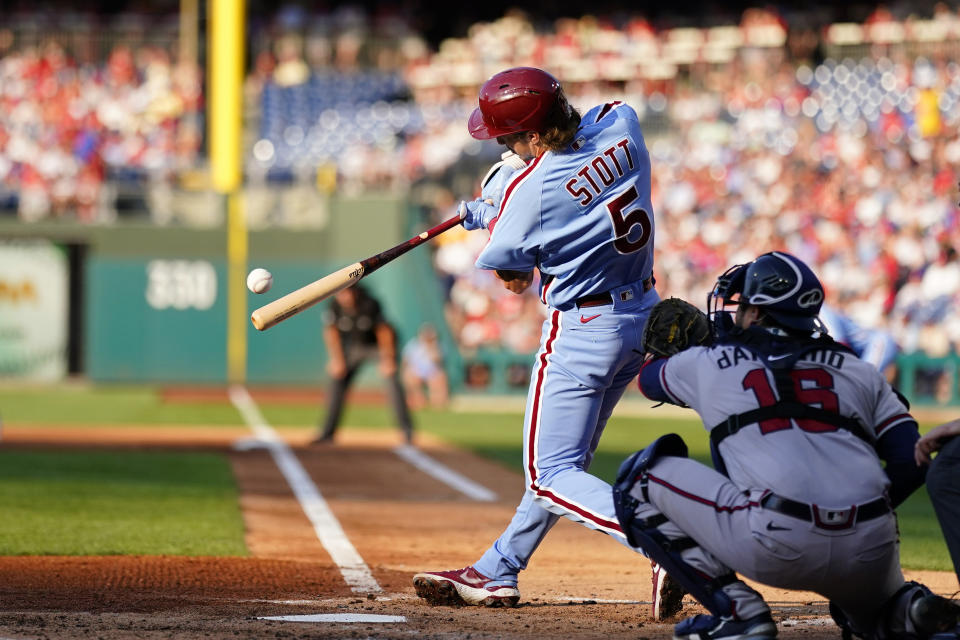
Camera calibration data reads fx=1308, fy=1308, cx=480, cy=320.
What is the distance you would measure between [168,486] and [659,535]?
6.16 m

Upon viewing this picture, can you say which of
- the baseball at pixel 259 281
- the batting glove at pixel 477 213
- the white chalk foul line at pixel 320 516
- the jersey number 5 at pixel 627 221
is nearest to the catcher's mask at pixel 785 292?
the jersey number 5 at pixel 627 221

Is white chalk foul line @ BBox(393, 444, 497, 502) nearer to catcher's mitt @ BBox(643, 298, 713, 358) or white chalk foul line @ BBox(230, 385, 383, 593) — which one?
white chalk foul line @ BBox(230, 385, 383, 593)

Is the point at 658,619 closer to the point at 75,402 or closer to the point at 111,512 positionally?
the point at 111,512

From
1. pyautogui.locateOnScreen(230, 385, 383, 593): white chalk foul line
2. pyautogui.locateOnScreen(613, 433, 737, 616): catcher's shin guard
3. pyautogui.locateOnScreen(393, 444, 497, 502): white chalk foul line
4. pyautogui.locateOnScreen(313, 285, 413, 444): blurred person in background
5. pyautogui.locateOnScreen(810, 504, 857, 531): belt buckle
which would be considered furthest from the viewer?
pyautogui.locateOnScreen(313, 285, 413, 444): blurred person in background

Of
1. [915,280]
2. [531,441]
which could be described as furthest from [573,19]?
[531,441]

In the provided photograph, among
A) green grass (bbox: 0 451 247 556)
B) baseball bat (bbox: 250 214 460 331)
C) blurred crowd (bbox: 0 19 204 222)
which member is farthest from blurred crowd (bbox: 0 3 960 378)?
baseball bat (bbox: 250 214 460 331)

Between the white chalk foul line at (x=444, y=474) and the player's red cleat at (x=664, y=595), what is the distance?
14.7 feet

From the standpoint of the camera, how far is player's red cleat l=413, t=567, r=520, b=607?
4926 millimetres

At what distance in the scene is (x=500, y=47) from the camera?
1069 inches

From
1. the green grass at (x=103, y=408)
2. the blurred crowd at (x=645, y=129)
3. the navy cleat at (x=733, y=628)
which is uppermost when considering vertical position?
the blurred crowd at (x=645, y=129)

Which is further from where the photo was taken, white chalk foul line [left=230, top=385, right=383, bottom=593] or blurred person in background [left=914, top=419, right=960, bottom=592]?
white chalk foul line [left=230, top=385, right=383, bottom=593]

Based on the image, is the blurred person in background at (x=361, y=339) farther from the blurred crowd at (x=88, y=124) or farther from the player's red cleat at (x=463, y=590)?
the blurred crowd at (x=88, y=124)

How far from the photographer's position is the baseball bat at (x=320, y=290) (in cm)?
478

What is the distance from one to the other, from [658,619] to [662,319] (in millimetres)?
1166
